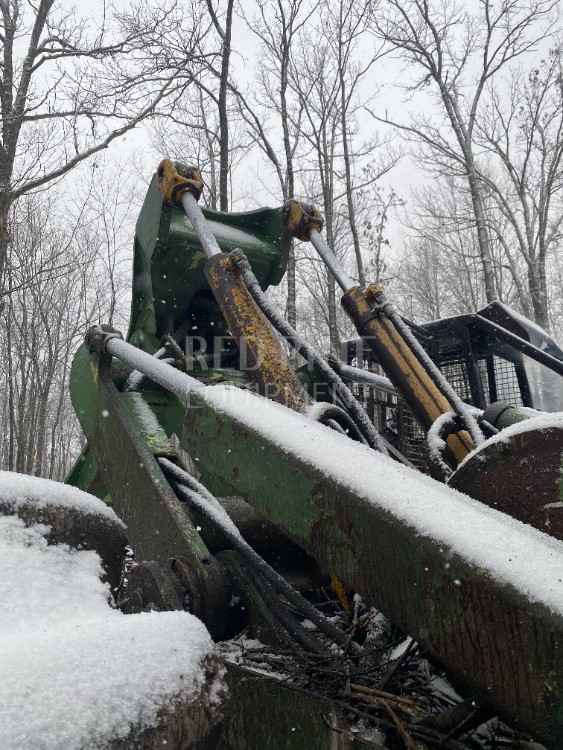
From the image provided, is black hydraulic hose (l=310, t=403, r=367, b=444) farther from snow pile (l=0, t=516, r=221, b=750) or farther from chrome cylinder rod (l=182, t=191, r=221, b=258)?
chrome cylinder rod (l=182, t=191, r=221, b=258)

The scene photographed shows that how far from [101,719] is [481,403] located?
6.31 m

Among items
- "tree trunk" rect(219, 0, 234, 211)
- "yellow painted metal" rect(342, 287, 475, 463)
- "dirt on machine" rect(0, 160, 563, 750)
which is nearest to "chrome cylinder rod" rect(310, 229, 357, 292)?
"dirt on machine" rect(0, 160, 563, 750)

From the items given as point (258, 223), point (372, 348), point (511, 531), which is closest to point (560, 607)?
point (511, 531)

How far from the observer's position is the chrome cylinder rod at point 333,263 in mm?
2789

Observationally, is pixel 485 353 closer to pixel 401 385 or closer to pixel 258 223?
pixel 258 223

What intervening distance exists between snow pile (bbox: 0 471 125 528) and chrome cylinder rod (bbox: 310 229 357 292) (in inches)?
62.1

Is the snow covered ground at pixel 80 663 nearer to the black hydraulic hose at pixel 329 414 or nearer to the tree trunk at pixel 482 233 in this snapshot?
the black hydraulic hose at pixel 329 414

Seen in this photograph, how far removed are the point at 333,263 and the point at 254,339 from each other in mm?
1012

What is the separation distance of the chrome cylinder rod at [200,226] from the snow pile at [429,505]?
1151mm

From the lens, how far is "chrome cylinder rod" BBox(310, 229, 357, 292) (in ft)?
9.15

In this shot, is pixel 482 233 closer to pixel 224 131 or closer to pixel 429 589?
pixel 224 131

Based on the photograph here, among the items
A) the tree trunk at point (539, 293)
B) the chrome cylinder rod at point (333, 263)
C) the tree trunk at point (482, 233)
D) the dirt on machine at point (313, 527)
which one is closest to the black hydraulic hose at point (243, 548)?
the dirt on machine at point (313, 527)

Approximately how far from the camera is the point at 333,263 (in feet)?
9.68

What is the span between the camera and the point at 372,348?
101 inches
